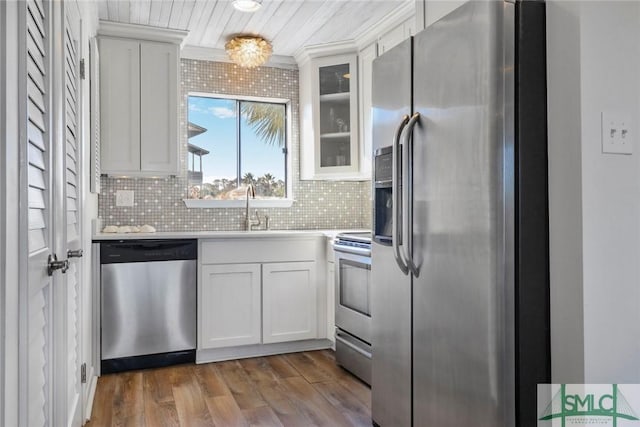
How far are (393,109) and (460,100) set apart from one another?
1.56ft

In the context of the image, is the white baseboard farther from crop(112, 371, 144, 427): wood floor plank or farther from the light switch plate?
the light switch plate

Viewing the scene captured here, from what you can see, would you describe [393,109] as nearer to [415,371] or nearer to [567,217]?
[567,217]

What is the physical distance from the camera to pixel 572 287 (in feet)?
4.60

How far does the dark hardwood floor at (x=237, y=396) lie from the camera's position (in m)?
2.36

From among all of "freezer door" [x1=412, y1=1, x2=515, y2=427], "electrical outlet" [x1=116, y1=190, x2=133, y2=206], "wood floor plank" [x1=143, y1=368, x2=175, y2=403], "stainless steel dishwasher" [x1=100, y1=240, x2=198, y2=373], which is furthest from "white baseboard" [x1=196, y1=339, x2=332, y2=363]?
"freezer door" [x1=412, y1=1, x2=515, y2=427]

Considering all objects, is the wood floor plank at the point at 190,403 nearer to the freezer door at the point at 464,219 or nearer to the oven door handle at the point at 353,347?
the oven door handle at the point at 353,347

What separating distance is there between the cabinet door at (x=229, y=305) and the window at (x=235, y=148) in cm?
85

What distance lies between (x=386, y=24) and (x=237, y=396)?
257cm

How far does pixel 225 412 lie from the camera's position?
2445mm

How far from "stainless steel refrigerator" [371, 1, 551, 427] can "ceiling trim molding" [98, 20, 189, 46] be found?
7.06ft

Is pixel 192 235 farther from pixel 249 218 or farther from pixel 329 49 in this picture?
pixel 329 49

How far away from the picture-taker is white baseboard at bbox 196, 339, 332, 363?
3309mm

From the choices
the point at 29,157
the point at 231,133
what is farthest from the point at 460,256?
the point at 231,133

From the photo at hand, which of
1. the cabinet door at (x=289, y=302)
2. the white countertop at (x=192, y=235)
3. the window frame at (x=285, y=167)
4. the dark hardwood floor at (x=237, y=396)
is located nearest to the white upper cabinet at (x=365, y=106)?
the white countertop at (x=192, y=235)
